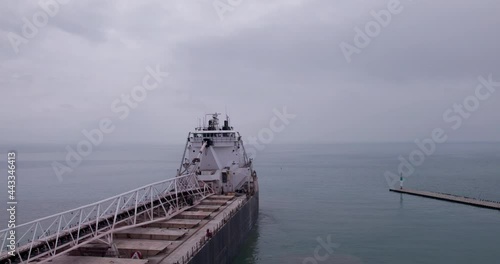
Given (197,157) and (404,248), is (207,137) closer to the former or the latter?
(197,157)

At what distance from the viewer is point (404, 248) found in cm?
3509

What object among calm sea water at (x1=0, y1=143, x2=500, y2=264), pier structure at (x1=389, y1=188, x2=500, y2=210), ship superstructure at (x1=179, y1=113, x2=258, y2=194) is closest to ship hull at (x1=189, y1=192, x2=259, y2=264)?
calm sea water at (x1=0, y1=143, x2=500, y2=264)

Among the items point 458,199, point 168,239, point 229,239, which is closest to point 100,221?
point 168,239

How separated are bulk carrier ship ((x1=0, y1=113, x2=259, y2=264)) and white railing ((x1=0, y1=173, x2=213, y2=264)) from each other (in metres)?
0.05

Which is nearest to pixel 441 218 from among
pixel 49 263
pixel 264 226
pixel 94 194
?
pixel 264 226

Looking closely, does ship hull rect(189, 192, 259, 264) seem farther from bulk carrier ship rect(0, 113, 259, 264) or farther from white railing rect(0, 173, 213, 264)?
white railing rect(0, 173, 213, 264)

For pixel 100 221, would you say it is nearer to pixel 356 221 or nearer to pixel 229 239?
pixel 229 239

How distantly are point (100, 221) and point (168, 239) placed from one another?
6451 millimetres

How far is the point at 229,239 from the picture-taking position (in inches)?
1204

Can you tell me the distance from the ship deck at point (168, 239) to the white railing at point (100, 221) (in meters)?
0.76

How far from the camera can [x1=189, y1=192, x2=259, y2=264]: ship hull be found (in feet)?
77.3

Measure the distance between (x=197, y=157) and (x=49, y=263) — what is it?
1133 inches

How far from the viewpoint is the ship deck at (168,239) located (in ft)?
66.9

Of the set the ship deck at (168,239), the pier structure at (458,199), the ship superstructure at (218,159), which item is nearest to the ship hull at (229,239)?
the ship deck at (168,239)
